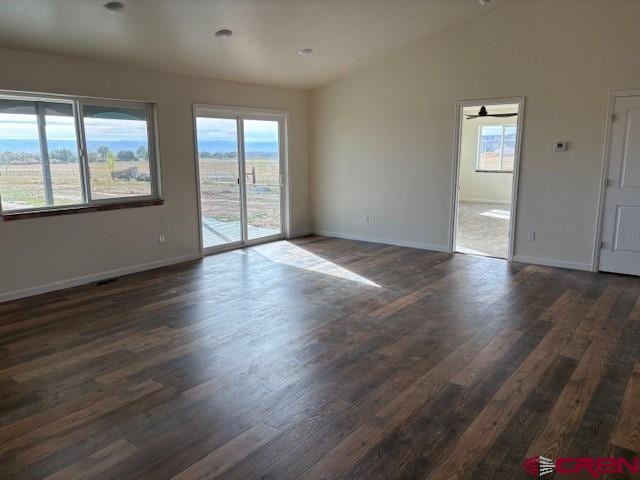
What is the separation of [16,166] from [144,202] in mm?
1400

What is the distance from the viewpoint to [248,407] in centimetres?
269

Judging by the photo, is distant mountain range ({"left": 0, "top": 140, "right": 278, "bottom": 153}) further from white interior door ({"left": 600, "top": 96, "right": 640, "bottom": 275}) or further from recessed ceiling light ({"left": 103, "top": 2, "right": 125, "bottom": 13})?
white interior door ({"left": 600, "top": 96, "right": 640, "bottom": 275})

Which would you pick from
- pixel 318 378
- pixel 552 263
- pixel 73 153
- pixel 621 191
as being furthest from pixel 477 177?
pixel 318 378

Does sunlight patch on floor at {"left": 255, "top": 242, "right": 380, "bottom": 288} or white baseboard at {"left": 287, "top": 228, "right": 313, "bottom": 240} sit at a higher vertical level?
white baseboard at {"left": 287, "top": 228, "right": 313, "bottom": 240}

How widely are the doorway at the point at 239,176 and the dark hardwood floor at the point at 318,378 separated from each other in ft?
5.56

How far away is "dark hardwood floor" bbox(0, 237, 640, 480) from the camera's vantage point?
7.46ft

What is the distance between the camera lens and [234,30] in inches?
191

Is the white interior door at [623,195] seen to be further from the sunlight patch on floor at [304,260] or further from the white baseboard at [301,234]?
the white baseboard at [301,234]

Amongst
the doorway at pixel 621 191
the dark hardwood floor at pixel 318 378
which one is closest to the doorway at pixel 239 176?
the dark hardwood floor at pixel 318 378

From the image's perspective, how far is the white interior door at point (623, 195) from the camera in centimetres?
514

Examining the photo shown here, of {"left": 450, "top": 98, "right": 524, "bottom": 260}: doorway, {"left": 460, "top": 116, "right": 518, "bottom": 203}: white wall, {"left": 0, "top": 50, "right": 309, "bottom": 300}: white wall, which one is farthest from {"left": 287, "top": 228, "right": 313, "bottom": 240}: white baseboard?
Result: {"left": 460, "top": 116, "right": 518, "bottom": 203}: white wall

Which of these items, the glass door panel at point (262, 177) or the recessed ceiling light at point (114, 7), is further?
the glass door panel at point (262, 177)

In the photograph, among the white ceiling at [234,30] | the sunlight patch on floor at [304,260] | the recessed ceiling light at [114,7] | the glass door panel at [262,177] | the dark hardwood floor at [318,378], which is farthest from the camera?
the glass door panel at [262,177]

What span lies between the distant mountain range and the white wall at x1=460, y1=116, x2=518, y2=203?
20.9ft
